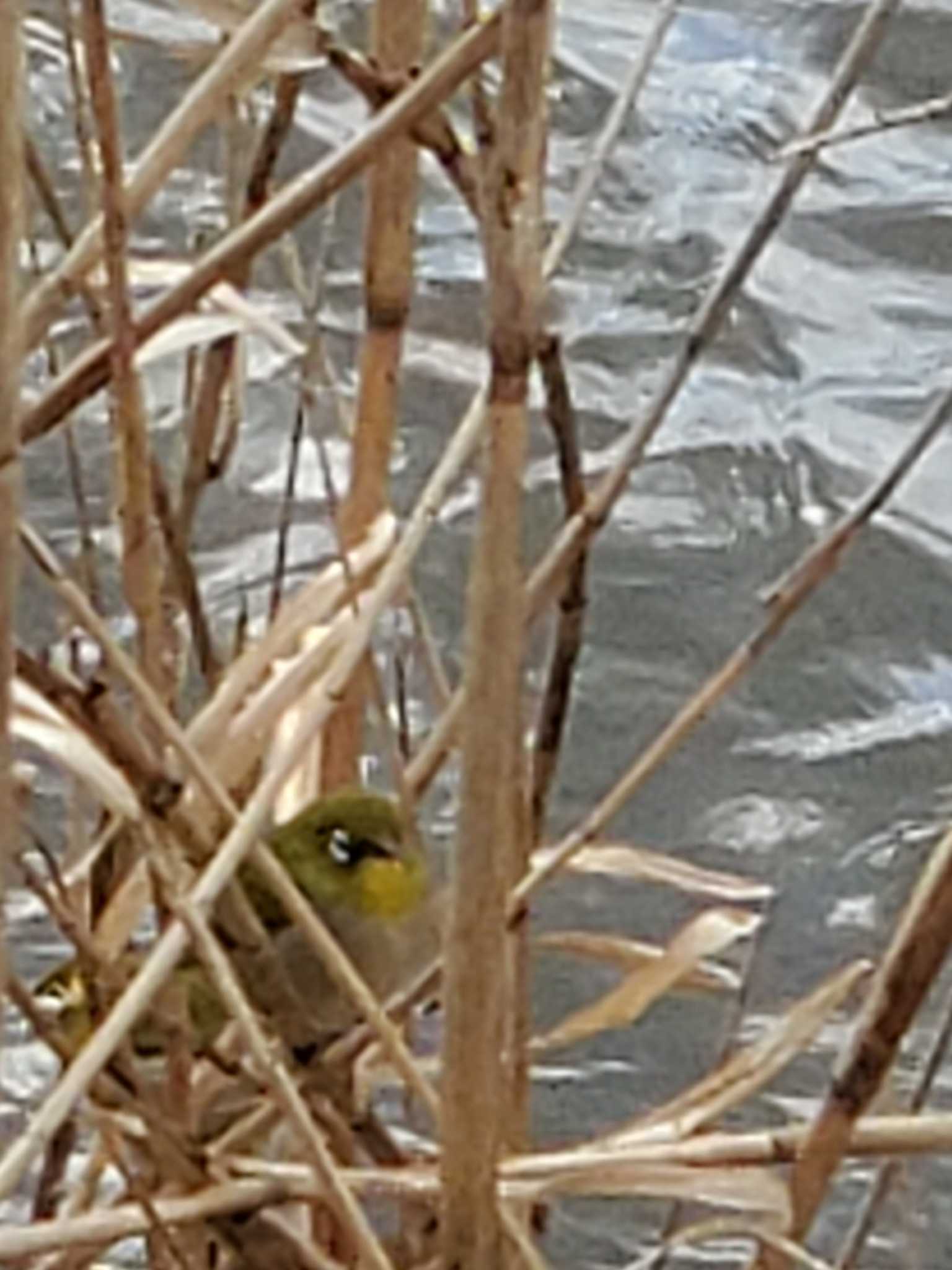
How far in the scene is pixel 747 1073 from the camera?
846 millimetres

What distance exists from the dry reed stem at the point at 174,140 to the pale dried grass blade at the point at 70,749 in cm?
8

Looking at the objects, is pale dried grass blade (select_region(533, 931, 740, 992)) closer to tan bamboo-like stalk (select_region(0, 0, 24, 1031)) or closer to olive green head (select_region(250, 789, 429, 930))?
olive green head (select_region(250, 789, 429, 930))

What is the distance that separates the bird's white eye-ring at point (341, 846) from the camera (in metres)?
1.03

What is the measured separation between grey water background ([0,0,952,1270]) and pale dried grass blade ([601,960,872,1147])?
0.75m

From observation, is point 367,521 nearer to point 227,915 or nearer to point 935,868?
point 227,915

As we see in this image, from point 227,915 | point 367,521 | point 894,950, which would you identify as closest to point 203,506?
point 367,521

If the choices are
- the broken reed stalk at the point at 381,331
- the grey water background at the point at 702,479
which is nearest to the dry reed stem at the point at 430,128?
the broken reed stalk at the point at 381,331

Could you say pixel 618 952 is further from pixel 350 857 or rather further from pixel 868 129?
pixel 868 129

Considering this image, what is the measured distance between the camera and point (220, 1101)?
0.91 metres

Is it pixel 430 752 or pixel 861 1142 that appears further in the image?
pixel 430 752

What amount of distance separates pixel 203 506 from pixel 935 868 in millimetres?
1474

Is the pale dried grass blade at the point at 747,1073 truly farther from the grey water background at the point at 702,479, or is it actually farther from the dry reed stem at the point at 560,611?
the grey water background at the point at 702,479

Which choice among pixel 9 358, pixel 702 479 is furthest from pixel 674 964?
pixel 702 479

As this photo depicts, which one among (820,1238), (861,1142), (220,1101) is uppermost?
(861,1142)
